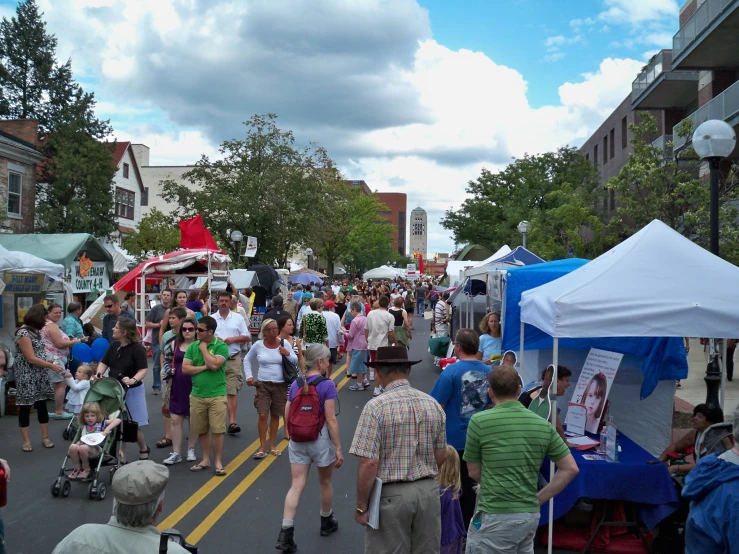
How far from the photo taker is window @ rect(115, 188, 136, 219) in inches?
1906

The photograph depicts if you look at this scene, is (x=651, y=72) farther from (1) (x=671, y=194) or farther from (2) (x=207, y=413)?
(2) (x=207, y=413)

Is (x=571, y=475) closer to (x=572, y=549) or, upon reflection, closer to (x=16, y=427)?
(x=572, y=549)

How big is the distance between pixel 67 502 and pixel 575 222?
18903mm

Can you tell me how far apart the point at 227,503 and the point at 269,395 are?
1.67 m

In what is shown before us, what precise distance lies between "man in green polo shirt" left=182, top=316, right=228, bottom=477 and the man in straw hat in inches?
155

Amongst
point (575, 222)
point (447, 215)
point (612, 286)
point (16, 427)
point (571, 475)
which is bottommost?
point (16, 427)

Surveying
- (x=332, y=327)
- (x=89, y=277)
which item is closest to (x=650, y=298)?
(x=332, y=327)

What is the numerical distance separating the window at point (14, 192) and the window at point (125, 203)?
55.2 ft

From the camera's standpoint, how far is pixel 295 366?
8.28 metres

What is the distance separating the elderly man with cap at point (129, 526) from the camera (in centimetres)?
272

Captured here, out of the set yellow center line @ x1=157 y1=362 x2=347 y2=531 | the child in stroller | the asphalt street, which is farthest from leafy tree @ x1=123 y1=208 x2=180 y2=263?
the child in stroller

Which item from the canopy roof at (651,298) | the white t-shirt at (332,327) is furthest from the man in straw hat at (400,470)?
the white t-shirt at (332,327)

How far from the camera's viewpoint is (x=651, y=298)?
554 cm

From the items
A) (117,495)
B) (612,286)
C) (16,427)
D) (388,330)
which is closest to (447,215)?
(388,330)
